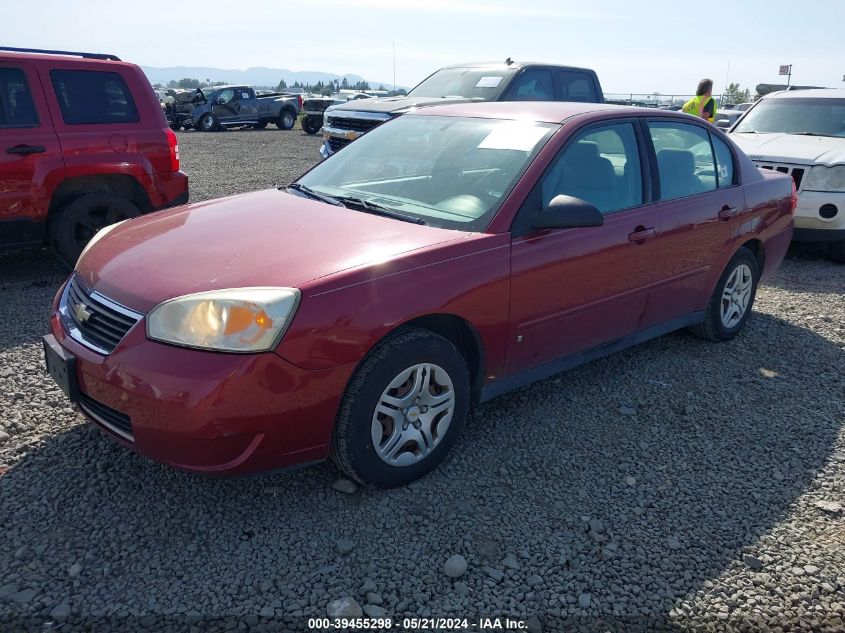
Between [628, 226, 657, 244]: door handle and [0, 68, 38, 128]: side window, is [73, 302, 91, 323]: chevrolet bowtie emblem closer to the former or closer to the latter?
[628, 226, 657, 244]: door handle

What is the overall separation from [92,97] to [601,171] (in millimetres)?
4591

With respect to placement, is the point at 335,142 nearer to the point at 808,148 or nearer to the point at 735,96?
the point at 808,148

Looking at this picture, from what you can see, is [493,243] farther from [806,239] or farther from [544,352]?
[806,239]

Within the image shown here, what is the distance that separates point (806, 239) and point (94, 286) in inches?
282

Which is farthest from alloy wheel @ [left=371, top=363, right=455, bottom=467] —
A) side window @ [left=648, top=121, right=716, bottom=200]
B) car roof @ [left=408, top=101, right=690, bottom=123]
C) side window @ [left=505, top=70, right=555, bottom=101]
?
side window @ [left=505, top=70, right=555, bottom=101]

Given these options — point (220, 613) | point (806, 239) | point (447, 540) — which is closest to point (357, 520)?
point (447, 540)

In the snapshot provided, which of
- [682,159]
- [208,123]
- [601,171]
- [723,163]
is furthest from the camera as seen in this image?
[208,123]

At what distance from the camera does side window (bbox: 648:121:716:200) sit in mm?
4223

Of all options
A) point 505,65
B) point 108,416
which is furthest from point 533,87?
point 108,416

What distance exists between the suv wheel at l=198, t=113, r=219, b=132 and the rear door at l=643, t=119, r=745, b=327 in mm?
23801

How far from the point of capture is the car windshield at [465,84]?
899cm

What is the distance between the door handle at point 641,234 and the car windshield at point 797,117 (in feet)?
19.4

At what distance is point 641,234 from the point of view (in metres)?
3.91

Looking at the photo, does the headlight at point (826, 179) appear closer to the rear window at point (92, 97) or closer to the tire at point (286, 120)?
the rear window at point (92, 97)
